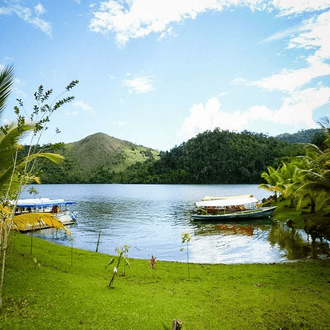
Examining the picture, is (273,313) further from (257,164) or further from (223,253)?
(257,164)

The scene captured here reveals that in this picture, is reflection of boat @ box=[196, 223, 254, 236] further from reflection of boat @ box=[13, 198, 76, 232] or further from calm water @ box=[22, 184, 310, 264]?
reflection of boat @ box=[13, 198, 76, 232]

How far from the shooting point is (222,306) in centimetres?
809

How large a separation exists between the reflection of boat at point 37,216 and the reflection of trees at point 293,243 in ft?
53.7

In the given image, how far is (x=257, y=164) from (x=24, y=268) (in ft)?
457

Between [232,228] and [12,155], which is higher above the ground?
[12,155]

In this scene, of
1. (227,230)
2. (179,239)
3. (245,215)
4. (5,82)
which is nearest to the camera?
(5,82)

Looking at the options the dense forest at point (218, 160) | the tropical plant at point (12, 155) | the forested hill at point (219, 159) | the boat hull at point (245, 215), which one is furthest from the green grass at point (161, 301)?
the dense forest at point (218, 160)

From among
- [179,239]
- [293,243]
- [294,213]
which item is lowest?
[179,239]

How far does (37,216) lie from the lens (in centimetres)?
837

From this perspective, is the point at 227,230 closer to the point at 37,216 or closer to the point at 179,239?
the point at 179,239

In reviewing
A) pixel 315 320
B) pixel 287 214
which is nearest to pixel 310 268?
pixel 315 320

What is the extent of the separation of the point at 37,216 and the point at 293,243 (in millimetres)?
21255

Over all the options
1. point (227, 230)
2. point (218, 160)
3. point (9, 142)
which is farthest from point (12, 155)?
point (218, 160)

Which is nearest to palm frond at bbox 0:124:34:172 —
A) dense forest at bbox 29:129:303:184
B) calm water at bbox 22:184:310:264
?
calm water at bbox 22:184:310:264
